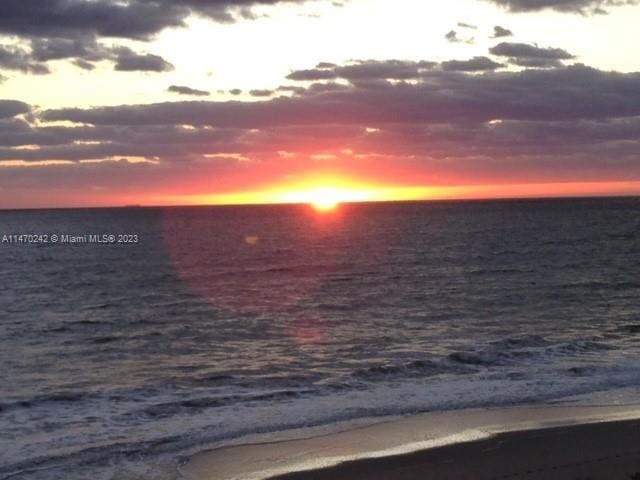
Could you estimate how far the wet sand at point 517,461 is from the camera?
569 inches

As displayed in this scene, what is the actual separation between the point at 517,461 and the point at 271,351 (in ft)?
47.4

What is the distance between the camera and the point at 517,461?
49.6 ft

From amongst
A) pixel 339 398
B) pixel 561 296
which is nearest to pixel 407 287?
pixel 561 296

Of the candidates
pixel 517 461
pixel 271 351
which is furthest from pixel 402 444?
pixel 271 351

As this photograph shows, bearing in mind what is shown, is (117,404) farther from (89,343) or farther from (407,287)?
(407,287)

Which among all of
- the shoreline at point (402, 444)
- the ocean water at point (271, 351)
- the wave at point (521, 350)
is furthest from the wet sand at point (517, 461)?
the wave at point (521, 350)

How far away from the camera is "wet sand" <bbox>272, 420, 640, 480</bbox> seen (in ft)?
47.4

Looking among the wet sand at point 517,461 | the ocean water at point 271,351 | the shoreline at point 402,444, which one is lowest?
the ocean water at point 271,351

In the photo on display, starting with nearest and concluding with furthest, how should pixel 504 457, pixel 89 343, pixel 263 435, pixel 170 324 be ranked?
pixel 504 457 → pixel 263 435 → pixel 89 343 → pixel 170 324

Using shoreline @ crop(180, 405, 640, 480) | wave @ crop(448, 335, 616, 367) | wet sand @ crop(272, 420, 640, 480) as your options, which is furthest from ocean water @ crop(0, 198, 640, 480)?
wet sand @ crop(272, 420, 640, 480)

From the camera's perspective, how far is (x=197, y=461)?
15953mm

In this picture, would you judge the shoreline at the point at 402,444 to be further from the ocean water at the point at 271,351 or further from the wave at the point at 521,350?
the wave at the point at 521,350

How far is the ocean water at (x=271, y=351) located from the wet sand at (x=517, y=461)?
355 centimetres

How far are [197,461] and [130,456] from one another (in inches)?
58.8
